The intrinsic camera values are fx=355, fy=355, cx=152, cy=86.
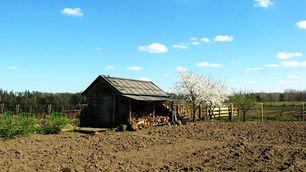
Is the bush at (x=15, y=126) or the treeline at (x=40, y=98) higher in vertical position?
the treeline at (x=40, y=98)

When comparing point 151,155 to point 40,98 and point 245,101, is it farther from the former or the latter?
point 40,98

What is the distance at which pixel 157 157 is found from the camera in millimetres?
13438

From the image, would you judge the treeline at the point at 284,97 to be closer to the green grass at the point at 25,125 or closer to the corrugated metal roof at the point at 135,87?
the corrugated metal roof at the point at 135,87

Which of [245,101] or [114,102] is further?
[245,101]

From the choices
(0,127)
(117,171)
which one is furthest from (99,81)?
(117,171)

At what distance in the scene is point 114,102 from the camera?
25688 millimetres

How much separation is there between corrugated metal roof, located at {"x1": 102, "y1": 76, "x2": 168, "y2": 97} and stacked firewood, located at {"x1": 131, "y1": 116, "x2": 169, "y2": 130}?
2.03 m

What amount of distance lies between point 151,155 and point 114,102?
12.2 metres

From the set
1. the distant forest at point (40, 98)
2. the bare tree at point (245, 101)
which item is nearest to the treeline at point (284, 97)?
the distant forest at point (40, 98)

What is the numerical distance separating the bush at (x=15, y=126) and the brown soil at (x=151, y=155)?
0.74 m

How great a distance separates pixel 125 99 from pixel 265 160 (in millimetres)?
14962

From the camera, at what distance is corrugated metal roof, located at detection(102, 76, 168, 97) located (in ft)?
84.8

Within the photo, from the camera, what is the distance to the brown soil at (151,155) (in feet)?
37.0

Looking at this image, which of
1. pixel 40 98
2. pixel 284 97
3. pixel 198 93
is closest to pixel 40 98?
pixel 40 98
